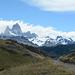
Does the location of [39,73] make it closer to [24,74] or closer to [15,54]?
[24,74]

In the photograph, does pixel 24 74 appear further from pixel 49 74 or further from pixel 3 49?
pixel 3 49

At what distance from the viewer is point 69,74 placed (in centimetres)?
2112

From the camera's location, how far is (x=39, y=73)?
76.2ft

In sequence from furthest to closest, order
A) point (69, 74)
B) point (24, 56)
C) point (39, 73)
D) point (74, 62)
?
point (24, 56) < point (74, 62) < point (39, 73) < point (69, 74)

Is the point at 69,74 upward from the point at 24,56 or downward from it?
upward

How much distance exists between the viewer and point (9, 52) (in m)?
185

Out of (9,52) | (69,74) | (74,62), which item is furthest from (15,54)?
Answer: (69,74)

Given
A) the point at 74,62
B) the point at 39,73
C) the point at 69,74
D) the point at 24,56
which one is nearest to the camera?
the point at 69,74

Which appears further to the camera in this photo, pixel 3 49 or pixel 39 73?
pixel 3 49

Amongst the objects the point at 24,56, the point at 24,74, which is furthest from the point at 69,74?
the point at 24,56

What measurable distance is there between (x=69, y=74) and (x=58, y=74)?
1.32m

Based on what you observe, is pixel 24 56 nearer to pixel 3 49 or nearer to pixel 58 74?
pixel 3 49

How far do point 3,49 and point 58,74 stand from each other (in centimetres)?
17237

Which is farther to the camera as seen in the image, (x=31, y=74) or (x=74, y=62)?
(x=74, y=62)
